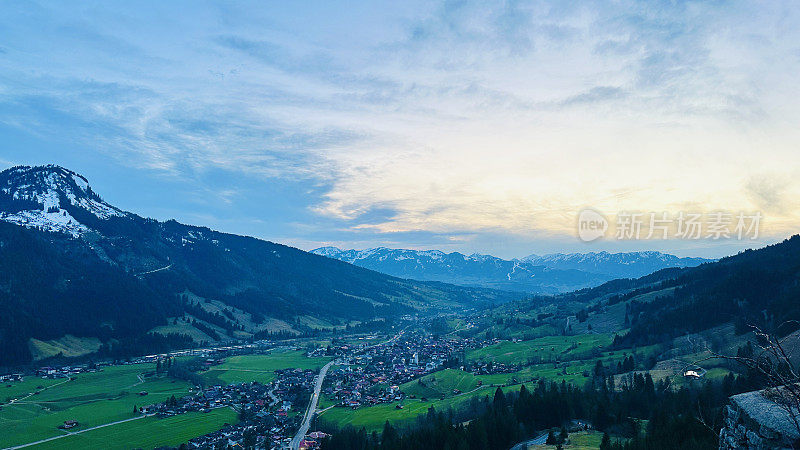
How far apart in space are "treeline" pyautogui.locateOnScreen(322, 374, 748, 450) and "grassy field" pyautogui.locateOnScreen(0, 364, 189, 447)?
58.8 metres

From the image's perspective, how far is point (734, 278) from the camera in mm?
134125

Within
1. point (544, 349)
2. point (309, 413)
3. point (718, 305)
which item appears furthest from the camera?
point (544, 349)

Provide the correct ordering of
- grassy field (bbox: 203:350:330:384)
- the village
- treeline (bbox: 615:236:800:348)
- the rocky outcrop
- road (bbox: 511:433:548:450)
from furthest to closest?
1. grassy field (bbox: 203:350:330:384)
2. treeline (bbox: 615:236:800:348)
3. the village
4. road (bbox: 511:433:548:450)
5. the rocky outcrop

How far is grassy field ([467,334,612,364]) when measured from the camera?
136 metres

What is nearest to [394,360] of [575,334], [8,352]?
[575,334]

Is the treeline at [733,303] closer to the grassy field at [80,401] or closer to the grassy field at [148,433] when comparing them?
the grassy field at [148,433]

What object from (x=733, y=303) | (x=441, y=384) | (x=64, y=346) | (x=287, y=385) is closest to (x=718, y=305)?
(x=733, y=303)

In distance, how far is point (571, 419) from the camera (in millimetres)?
62781

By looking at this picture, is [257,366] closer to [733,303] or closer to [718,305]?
[718,305]

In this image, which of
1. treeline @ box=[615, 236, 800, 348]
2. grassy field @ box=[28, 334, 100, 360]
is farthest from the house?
treeline @ box=[615, 236, 800, 348]

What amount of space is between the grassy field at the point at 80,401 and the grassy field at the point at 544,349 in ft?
311

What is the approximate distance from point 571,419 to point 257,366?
11413cm

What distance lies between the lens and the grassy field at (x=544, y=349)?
136 m

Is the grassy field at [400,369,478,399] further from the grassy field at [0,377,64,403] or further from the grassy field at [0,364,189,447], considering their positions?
the grassy field at [0,377,64,403]
